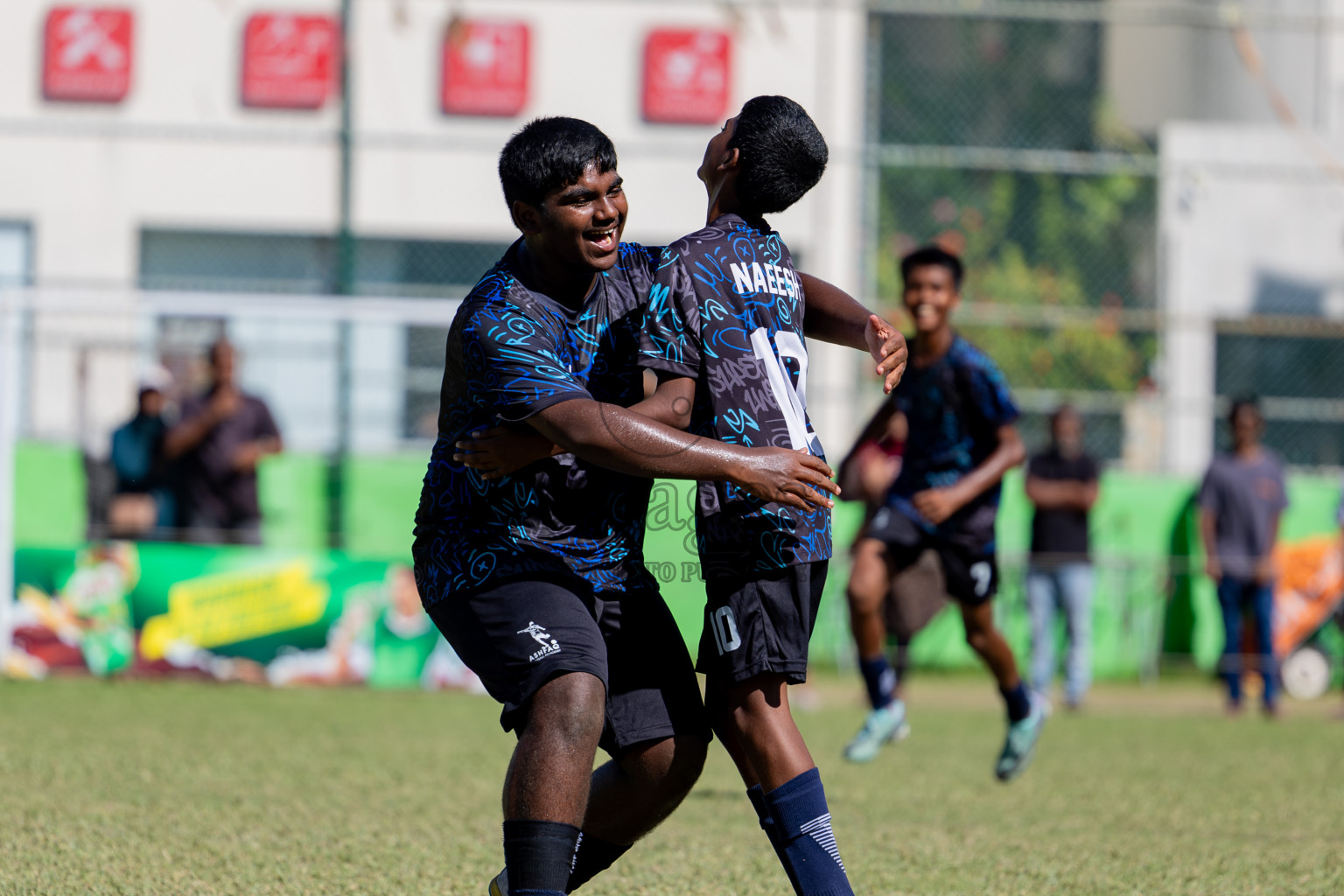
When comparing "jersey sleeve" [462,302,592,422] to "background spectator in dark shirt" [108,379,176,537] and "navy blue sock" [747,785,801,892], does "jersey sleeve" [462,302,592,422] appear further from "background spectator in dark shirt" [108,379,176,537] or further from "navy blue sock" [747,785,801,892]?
"background spectator in dark shirt" [108,379,176,537]

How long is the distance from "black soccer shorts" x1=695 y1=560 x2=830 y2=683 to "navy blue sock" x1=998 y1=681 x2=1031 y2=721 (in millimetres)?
3262

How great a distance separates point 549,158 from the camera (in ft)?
11.2

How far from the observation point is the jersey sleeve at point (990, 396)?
6.63 metres

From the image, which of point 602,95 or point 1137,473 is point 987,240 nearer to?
point 602,95

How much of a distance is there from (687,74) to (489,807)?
11.1 m

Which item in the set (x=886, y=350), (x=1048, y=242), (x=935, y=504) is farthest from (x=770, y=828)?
(x=1048, y=242)

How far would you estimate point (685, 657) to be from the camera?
3.70m

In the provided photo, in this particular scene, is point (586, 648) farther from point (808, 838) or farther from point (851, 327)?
point (851, 327)

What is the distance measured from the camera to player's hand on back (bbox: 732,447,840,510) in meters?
3.25

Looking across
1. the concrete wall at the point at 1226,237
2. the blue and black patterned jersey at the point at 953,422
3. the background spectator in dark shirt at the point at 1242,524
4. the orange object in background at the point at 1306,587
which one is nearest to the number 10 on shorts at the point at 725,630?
the blue and black patterned jersey at the point at 953,422

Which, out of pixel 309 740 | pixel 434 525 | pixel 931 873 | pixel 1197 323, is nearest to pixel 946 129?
pixel 1197 323

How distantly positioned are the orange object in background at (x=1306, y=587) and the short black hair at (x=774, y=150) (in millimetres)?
9686

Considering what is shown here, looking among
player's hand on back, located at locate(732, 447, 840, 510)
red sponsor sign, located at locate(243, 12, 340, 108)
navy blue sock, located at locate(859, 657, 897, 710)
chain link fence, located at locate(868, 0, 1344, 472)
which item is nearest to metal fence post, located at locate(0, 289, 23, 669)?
red sponsor sign, located at locate(243, 12, 340, 108)

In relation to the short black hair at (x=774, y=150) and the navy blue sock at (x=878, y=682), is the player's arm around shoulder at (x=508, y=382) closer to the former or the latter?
the short black hair at (x=774, y=150)
